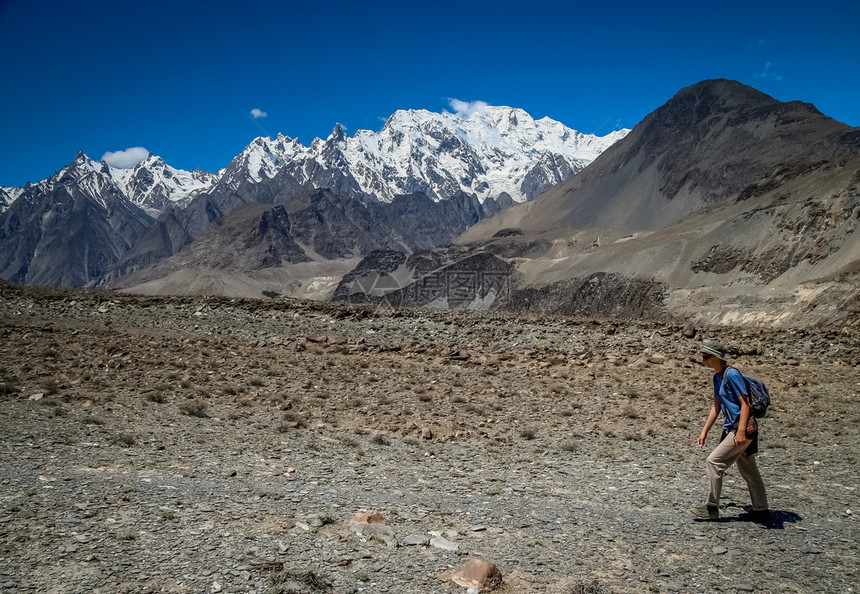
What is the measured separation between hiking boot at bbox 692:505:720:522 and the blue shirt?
3.42 feet

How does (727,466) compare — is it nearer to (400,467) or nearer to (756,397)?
(756,397)

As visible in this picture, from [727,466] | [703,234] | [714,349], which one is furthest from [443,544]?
[703,234]

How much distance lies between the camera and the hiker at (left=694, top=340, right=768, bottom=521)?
7301 mm

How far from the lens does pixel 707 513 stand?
7562 mm

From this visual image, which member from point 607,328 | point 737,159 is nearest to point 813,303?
point 607,328

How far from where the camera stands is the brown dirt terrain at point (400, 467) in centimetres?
596

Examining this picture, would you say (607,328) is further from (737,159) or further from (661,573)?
(737,159)

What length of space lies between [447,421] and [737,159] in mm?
167147

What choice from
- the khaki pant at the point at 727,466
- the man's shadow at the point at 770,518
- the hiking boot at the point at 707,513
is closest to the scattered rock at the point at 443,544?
the hiking boot at the point at 707,513

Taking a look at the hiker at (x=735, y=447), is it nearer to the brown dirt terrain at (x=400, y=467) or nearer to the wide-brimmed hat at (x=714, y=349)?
the wide-brimmed hat at (x=714, y=349)

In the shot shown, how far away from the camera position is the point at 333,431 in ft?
38.1

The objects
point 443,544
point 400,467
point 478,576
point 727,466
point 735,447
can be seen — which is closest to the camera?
point 478,576

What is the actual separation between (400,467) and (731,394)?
516 cm

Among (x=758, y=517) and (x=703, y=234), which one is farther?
(x=703, y=234)
